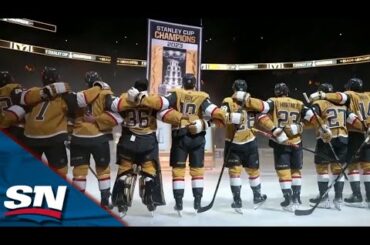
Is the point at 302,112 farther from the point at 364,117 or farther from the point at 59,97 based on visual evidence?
the point at 59,97

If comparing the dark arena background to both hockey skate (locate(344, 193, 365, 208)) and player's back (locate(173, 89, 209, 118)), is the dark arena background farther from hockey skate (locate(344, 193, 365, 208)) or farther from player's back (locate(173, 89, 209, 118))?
player's back (locate(173, 89, 209, 118))

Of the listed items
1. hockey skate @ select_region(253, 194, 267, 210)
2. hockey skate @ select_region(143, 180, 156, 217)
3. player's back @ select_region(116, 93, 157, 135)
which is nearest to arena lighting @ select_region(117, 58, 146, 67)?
player's back @ select_region(116, 93, 157, 135)

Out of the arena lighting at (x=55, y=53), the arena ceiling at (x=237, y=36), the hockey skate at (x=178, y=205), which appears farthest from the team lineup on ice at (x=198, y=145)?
the arena ceiling at (x=237, y=36)

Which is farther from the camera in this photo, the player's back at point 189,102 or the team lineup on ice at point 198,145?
the player's back at point 189,102

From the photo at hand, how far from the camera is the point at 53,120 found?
12.7ft

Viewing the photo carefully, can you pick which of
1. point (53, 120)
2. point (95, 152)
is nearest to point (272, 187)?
point (95, 152)

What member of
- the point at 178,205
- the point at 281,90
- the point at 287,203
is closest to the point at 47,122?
the point at 178,205

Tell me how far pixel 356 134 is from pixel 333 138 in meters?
0.24

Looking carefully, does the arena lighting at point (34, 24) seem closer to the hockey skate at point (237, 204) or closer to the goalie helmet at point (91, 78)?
the goalie helmet at point (91, 78)

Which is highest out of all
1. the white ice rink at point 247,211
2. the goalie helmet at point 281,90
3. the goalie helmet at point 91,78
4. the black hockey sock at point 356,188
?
the goalie helmet at point 91,78

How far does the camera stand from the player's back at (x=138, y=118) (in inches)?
151

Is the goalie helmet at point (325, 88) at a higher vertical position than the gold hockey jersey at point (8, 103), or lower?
higher

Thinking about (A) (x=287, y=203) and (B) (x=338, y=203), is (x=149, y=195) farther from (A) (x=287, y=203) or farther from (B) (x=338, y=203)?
(B) (x=338, y=203)

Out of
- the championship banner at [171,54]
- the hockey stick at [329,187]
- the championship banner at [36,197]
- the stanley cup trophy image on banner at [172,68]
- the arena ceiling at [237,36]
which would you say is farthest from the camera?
the stanley cup trophy image on banner at [172,68]
